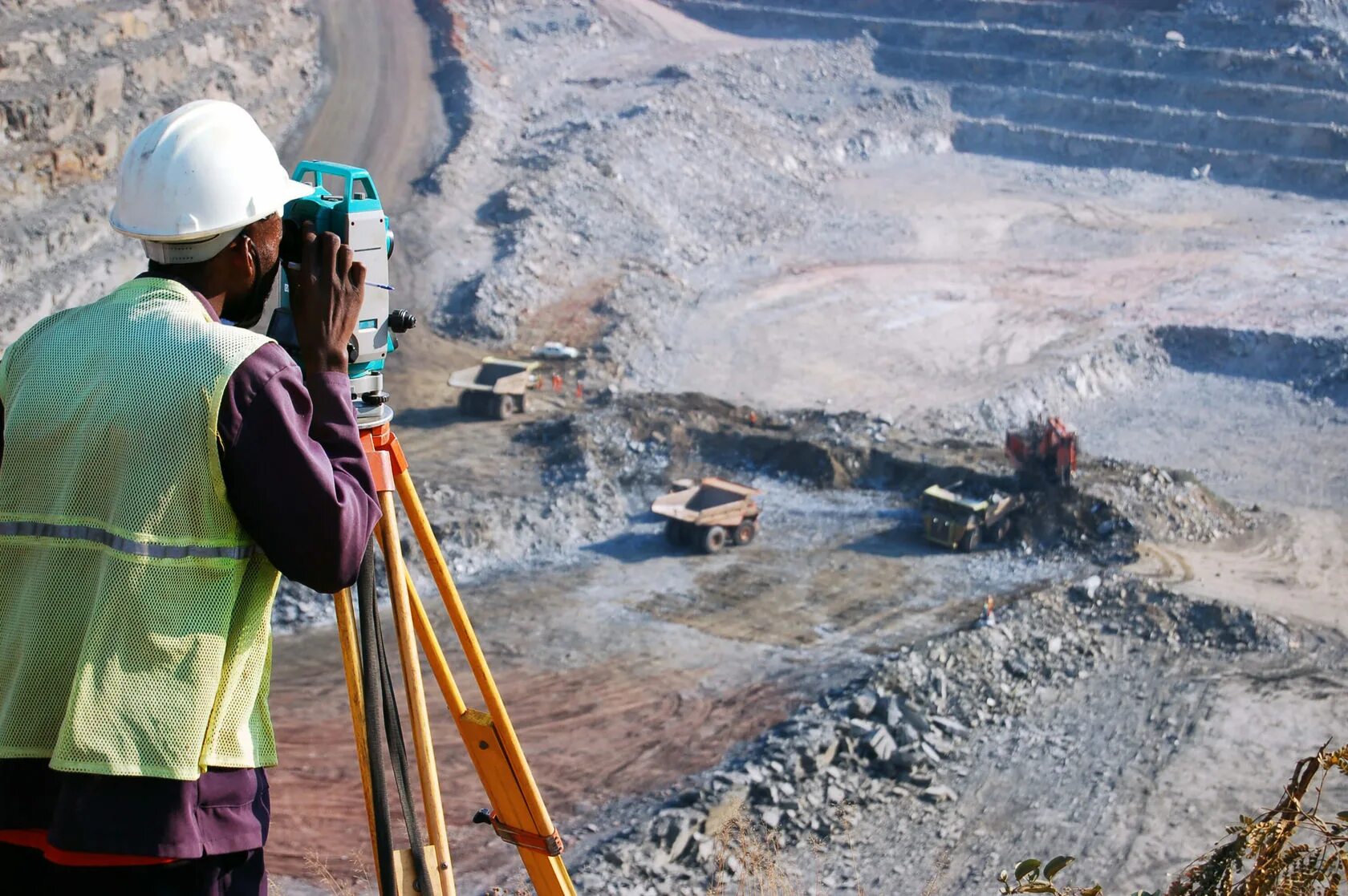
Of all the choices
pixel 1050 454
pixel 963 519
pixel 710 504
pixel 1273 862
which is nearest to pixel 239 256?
pixel 1273 862

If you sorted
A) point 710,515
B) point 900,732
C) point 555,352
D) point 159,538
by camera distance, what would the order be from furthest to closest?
point 555,352 → point 710,515 → point 900,732 → point 159,538

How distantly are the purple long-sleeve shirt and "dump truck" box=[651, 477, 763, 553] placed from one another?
13533mm

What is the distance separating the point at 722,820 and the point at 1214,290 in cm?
2288

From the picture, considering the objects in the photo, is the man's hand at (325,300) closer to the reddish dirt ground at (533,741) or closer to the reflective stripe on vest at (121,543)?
the reflective stripe on vest at (121,543)

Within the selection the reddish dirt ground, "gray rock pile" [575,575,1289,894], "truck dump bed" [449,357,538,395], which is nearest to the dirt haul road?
"truck dump bed" [449,357,538,395]

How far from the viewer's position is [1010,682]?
12.2m

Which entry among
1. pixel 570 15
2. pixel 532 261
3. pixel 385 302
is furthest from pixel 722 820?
pixel 570 15

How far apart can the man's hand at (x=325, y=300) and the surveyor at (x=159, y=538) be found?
7 cm

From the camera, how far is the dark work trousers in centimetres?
210

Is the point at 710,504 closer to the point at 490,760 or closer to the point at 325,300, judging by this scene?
the point at 490,760

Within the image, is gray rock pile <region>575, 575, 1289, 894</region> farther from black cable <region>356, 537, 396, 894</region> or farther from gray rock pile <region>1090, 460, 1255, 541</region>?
black cable <region>356, 537, 396, 894</region>

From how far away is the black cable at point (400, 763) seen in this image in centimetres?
261

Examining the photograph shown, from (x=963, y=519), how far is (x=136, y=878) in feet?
48.3

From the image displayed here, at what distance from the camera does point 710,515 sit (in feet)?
51.4
